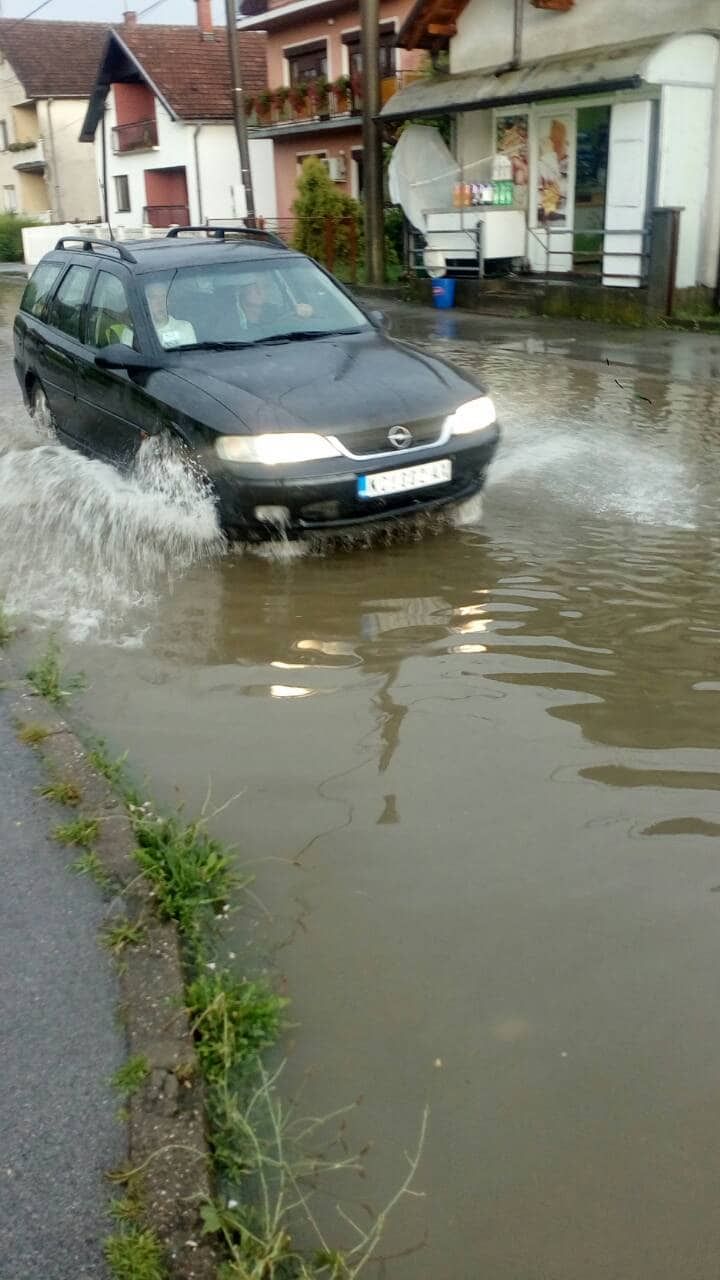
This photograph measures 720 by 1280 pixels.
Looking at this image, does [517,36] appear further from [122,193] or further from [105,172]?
[105,172]

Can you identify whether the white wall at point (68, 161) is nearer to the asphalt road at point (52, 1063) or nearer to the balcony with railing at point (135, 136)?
the balcony with railing at point (135, 136)

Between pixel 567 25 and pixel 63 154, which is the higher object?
pixel 567 25

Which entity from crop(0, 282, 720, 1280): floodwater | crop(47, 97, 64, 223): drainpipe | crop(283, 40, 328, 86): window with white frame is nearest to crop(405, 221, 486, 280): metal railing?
crop(283, 40, 328, 86): window with white frame

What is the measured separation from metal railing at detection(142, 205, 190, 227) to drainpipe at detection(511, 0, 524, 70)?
2075cm

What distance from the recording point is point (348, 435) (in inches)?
242

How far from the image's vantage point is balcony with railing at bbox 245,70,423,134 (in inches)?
1130

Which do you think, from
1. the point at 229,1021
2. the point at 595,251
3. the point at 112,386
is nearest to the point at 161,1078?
the point at 229,1021

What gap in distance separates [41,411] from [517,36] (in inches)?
533

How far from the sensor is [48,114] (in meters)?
49.3

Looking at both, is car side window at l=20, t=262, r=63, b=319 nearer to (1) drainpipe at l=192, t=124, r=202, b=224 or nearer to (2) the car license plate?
(2) the car license plate

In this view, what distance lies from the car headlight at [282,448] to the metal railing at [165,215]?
1375 inches

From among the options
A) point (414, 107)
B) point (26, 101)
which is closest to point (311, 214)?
point (414, 107)

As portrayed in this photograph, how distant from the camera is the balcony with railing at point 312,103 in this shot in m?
28.7

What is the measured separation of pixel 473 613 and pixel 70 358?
3937 millimetres
